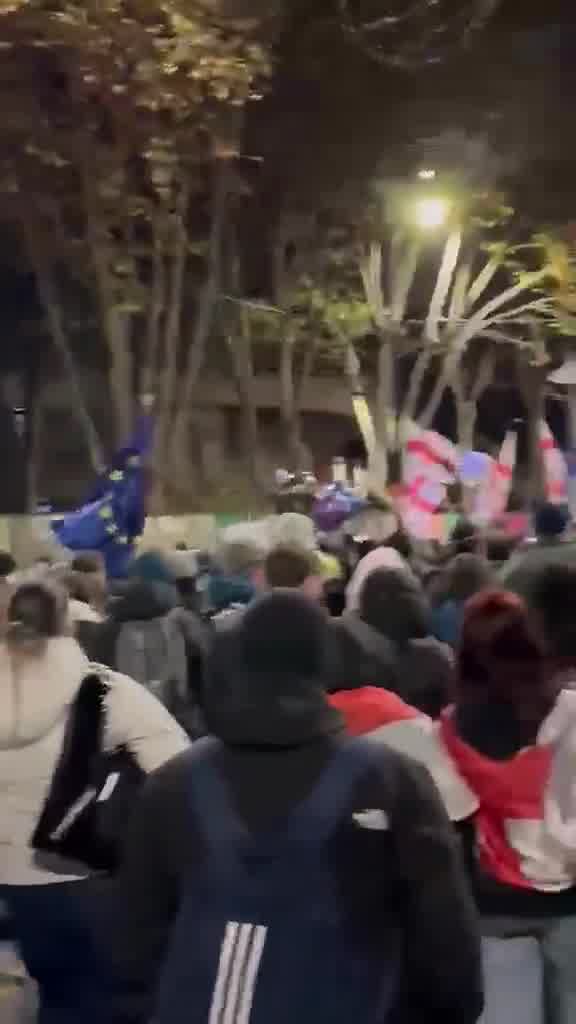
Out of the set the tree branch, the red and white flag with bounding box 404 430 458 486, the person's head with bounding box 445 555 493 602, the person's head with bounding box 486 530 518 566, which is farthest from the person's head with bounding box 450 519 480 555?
the tree branch

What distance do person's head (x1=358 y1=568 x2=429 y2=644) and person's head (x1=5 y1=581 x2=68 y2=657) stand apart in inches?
48.7

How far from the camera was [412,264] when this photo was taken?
75.9 ft

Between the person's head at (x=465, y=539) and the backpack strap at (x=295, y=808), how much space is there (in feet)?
21.2

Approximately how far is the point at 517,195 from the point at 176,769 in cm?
2173

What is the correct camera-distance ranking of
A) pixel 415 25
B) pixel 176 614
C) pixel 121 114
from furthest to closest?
pixel 121 114 < pixel 415 25 < pixel 176 614

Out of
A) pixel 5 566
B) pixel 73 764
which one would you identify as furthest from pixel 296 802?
pixel 5 566

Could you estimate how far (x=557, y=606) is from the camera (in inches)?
184

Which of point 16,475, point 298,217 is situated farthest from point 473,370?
point 298,217

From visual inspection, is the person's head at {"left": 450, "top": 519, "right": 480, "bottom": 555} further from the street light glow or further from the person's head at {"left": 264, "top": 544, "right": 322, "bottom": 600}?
the street light glow

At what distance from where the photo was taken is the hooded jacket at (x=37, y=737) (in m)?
4.14

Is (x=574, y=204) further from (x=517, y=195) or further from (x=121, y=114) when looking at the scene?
(x=121, y=114)

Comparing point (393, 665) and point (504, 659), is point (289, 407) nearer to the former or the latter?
point (393, 665)

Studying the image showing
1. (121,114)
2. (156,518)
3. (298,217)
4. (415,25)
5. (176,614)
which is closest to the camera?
(176,614)

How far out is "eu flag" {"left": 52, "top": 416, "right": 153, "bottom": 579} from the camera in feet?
36.1
